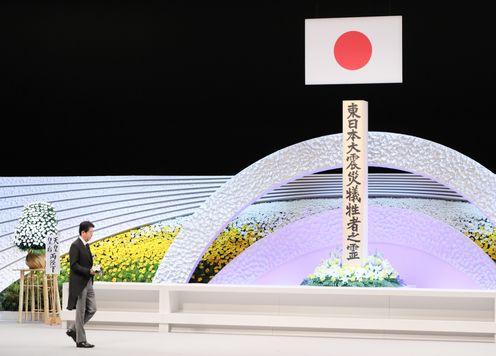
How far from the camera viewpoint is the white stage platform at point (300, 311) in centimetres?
825

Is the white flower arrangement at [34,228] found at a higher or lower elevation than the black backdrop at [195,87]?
lower

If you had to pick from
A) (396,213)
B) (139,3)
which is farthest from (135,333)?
(139,3)

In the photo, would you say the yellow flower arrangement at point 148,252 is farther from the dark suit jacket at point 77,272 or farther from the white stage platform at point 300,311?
the dark suit jacket at point 77,272

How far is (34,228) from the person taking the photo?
10.0m

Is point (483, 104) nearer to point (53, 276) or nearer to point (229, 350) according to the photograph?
point (229, 350)

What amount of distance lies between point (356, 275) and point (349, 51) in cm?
256

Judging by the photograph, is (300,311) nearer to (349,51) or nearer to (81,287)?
(81,287)

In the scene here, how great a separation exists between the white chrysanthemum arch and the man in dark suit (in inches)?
89.2

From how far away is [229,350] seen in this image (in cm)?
732

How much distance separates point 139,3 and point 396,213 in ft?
14.0

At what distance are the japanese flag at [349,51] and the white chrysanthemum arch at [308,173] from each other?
2.24ft

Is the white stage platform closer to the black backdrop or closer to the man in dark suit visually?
the man in dark suit

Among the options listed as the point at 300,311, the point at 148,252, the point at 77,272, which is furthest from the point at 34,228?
the point at 300,311

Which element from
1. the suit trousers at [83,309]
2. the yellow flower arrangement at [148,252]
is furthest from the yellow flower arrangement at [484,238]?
the suit trousers at [83,309]
